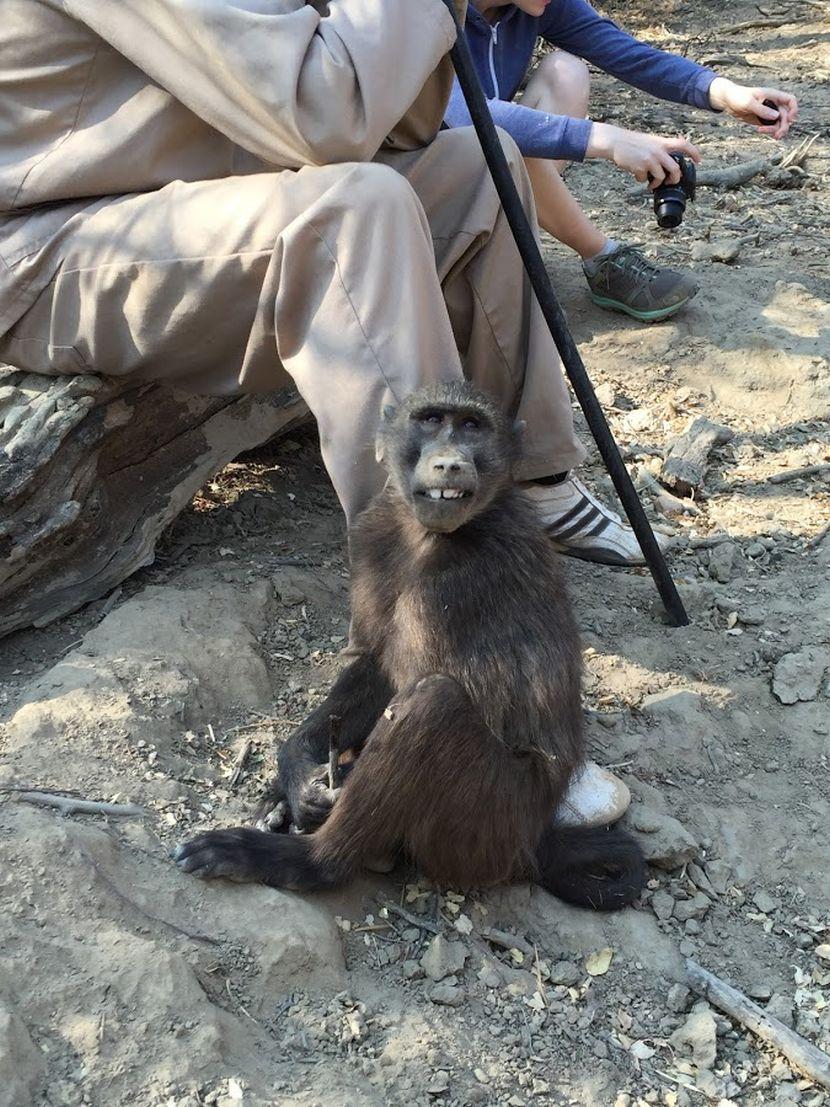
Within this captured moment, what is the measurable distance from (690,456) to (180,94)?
293cm

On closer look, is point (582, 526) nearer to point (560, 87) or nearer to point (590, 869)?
point (590, 869)

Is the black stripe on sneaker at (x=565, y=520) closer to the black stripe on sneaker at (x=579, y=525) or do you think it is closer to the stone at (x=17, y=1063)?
the black stripe on sneaker at (x=579, y=525)

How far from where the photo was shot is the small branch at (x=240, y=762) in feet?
11.3

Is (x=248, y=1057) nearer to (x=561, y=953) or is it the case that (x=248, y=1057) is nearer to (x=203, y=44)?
(x=561, y=953)

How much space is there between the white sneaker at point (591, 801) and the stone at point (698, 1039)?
0.60 m

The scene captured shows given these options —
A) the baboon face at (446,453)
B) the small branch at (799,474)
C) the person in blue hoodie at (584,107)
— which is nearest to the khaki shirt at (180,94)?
the baboon face at (446,453)

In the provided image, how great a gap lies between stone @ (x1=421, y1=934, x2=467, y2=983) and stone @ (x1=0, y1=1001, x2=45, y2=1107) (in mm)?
981

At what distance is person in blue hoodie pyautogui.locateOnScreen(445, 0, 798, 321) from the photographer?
4.66 metres

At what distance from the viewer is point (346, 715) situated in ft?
11.4

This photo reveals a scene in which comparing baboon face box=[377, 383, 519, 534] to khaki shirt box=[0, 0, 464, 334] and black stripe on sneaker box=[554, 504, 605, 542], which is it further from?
black stripe on sneaker box=[554, 504, 605, 542]

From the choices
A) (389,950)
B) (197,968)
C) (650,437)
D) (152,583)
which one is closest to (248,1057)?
(197,968)

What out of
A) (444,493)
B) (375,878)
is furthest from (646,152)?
(375,878)

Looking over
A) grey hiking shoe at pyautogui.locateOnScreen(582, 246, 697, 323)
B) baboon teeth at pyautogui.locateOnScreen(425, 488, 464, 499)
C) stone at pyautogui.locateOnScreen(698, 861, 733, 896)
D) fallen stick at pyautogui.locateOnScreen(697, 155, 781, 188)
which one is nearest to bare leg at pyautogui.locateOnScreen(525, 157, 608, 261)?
grey hiking shoe at pyautogui.locateOnScreen(582, 246, 697, 323)

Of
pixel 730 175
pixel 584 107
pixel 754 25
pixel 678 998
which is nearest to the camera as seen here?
pixel 678 998
